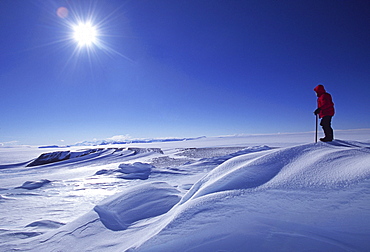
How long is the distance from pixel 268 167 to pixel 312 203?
1.72 ft

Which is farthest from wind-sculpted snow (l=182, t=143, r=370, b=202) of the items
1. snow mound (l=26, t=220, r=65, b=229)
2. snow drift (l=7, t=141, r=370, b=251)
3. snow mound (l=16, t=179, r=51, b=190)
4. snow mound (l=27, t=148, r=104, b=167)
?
snow mound (l=27, t=148, r=104, b=167)

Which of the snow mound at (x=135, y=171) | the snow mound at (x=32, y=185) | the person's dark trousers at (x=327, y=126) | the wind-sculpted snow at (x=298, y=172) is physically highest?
the person's dark trousers at (x=327, y=126)

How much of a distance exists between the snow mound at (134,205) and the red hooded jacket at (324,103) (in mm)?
3610

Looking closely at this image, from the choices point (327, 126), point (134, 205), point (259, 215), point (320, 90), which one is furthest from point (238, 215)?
point (320, 90)

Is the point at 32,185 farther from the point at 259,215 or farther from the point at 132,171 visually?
the point at 259,215

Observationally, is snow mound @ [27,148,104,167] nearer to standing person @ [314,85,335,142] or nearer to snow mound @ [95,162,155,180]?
snow mound @ [95,162,155,180]

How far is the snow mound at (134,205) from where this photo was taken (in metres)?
1.50

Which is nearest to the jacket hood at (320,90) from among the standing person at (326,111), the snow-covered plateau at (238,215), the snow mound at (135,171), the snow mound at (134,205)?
the standing person at (326,111)

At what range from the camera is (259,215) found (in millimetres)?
878

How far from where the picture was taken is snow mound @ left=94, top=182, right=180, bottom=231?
4.91 feet

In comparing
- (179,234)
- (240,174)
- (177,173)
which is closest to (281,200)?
(240,174)

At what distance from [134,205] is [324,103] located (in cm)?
412

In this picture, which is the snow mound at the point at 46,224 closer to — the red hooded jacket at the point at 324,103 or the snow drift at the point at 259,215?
the snow drift at the point at 259,215

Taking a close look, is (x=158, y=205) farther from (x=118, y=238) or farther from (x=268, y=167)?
(x=268, y=167)
